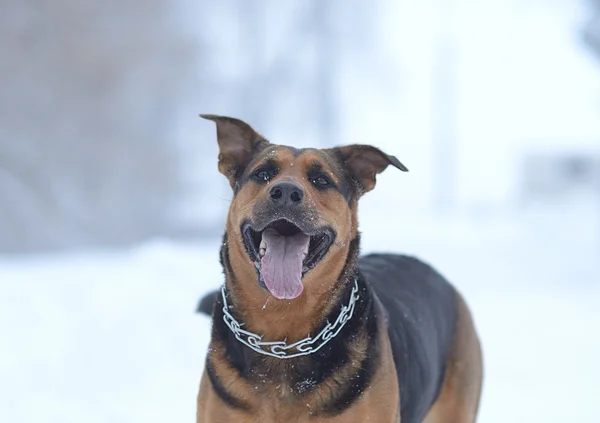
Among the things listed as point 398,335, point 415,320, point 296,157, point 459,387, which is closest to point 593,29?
point 459,387

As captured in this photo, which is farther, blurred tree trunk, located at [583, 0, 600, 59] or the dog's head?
blurred tree trunk, located at [583, 0, 600, 59]

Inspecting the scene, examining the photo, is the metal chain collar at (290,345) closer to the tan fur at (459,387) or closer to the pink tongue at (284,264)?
the pink tongue at (284,264)

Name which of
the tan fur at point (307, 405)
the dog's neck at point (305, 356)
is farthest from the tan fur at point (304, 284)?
the tan fur at point (307, 405)

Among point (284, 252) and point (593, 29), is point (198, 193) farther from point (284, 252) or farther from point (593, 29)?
point (284, 252)

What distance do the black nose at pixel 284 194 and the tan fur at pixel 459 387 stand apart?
182 cm

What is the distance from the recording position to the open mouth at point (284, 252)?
3820 millimetres

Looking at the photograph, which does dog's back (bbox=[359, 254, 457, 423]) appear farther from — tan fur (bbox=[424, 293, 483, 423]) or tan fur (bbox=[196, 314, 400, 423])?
tan fur (bbox=[196, 314, 400, 423])

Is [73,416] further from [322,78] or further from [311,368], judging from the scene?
[322,78]

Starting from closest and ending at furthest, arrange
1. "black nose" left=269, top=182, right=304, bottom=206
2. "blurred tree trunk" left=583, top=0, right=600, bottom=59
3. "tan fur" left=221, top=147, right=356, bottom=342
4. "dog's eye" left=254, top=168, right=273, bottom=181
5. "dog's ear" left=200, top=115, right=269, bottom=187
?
"black nose" left=269, top=182, right=304, bottom=206, "tan fur" left=221, top=147, right=356, bottom=342, "dog's eye" left=254, top=168, right=273, bottom=181, "dog's ear" left=200, top=115, right=269, bottom=187, "blurred tree trunk" left=583, top=0, right=600, bottom=59

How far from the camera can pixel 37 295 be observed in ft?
28.7

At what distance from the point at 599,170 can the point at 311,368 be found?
2884 cm

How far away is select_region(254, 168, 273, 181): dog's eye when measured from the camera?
4.11m

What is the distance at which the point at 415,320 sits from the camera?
471cm

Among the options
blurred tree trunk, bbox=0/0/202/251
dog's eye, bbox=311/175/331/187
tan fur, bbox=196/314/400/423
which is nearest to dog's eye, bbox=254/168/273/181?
dog's eye, bbox=311/175/331/187
